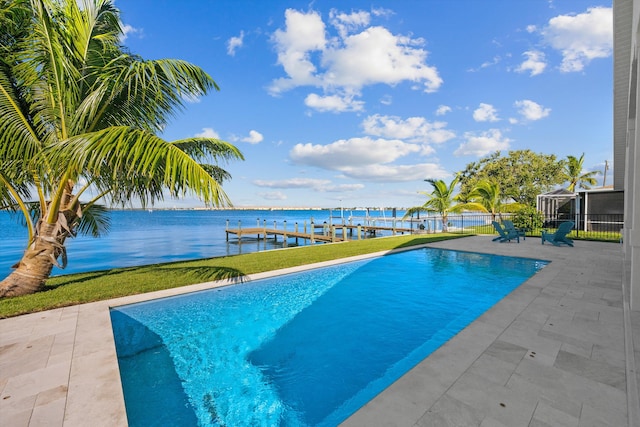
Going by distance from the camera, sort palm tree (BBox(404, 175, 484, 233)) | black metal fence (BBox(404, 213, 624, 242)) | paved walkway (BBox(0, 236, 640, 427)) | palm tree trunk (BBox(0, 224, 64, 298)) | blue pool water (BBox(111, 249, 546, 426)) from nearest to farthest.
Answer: paved walkway (BBox(0, 236, 640, 427)), blue pool water (BBox(111, 249, 546, 426)), palm tree trunk (BBox(0, 224, 64, 298)), black metal fence (BBox(404, 213, 624, 242)), palm tree (BBox(404, 175, 484, 233))

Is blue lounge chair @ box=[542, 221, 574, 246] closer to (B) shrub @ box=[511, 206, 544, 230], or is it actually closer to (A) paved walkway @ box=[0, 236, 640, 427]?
(B) shrub @ box=[511, 206, 544, 230]

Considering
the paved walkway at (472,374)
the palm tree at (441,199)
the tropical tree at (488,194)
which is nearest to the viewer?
the paved walkway at (472,374)

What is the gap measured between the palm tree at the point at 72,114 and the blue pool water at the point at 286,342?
2482mm

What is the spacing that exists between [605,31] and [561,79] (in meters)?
7.17

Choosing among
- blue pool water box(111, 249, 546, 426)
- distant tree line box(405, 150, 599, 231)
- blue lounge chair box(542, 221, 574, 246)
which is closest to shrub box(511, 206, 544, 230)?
blue lounge chair box(542, 221, 574, 246)

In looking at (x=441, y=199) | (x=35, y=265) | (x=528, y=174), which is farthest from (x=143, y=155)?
(x=528, y=174)

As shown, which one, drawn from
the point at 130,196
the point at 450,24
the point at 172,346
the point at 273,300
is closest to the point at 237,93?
the point at 450,24

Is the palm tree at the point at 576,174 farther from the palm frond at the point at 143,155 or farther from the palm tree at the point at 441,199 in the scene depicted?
the palm frond at the point at 143,155

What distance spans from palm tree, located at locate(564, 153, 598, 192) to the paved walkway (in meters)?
35.6

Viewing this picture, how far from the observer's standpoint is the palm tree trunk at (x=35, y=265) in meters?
5.64

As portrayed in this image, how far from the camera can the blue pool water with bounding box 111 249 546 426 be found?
3109 mm

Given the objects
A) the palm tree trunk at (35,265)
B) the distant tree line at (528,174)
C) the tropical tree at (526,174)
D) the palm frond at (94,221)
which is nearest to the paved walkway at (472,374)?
the palm tree trunk at (35,265)

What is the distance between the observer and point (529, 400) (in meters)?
2.42

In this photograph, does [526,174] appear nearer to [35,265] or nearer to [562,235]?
[562,235]
